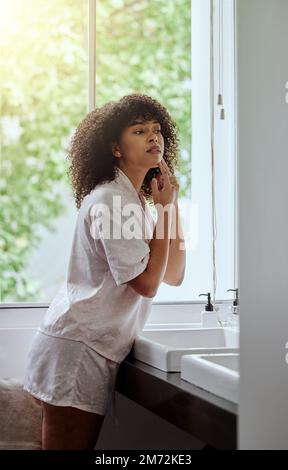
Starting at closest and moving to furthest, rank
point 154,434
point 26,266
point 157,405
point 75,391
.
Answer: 1. point 157,405
2. point 75,391
3. point 154,434
4. point 26,266

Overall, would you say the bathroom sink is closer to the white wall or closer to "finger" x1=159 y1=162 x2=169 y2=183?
"finger" x1=159 y1=162 x2=169 y2=183

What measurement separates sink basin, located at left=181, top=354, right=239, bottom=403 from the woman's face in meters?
0.65

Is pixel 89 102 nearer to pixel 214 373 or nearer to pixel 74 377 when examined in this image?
pixel 74 377

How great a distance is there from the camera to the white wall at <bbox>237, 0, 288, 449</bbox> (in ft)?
4.11

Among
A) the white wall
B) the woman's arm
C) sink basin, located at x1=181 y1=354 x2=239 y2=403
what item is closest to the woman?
the woman's arm

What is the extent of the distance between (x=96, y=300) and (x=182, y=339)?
38cm

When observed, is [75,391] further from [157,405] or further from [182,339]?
[182,339]

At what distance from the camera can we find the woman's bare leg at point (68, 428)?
1842 mm

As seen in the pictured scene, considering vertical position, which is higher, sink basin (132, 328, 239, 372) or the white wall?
the white wall

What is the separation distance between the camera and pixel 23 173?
9.65 feet

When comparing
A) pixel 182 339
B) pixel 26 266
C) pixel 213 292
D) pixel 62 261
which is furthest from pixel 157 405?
pixel 26 266

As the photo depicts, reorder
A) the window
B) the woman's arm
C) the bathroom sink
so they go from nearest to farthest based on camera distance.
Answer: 1. the woman's arm
2. the bathroom sink
3. the window

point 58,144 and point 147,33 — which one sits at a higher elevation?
point 147,33
